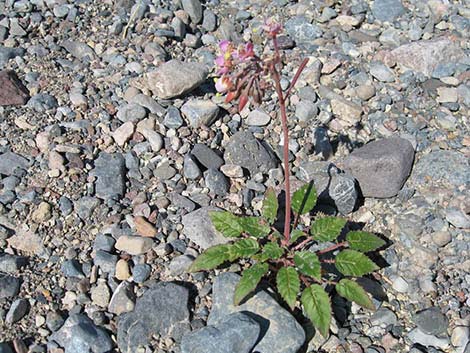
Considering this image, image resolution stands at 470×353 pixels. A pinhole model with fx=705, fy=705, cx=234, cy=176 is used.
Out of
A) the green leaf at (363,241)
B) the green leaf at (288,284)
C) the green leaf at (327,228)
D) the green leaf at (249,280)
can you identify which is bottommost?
the green leaf at (363,241)

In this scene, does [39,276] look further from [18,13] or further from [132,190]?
[18,13]

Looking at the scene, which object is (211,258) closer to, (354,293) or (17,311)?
(354,293)

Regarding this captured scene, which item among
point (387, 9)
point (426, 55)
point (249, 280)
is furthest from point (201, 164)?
point (387, 9)

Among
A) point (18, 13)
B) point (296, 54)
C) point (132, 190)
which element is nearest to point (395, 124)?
point (296, 54)

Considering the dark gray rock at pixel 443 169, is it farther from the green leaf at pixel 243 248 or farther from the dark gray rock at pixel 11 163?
the dark gray rock at pixel 11 163

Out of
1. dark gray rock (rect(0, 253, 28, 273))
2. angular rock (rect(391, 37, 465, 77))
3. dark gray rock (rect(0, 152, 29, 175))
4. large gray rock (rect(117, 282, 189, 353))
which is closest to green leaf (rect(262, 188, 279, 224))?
large gray rock (rect(117, 282, 189, 353))

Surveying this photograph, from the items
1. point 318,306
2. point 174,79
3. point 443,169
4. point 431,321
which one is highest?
point 174,79

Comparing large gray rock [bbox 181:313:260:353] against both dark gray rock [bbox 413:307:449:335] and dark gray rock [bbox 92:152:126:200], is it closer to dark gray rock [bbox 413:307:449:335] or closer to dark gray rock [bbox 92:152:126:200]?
dark gray rock [bbox 413:307:449:335]

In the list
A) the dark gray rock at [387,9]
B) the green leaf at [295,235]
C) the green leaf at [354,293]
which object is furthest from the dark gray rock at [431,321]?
the dark gray rock at [387,9]
